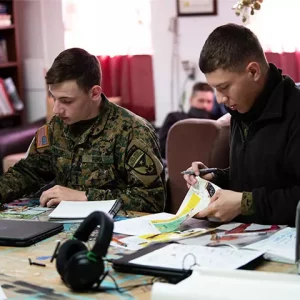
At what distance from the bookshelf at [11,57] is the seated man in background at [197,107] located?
168 cm

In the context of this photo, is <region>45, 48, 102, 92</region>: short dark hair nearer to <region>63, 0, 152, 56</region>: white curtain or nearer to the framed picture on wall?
the framed picture on wall

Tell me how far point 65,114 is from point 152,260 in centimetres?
106

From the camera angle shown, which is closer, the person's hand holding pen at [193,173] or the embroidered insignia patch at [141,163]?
the person's hand holding pen at [193,173]

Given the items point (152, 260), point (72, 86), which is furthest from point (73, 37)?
point (152, 260)

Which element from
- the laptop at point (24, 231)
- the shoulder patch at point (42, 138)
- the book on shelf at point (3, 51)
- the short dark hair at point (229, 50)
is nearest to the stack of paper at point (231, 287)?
the laptop at point (24, 231)

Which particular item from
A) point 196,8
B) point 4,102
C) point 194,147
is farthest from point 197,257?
point 4,102

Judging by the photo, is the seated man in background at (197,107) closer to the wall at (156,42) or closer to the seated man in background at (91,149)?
the wall at (156,42)

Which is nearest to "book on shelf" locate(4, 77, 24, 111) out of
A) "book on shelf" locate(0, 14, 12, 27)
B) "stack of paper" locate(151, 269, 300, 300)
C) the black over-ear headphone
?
"book on shelf" locate(0, 14, 12, 27)

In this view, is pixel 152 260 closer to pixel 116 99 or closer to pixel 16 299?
pixel 16 299

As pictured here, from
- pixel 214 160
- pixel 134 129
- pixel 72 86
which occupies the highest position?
pixel 72 86

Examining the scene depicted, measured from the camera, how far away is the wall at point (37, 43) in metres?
6.13

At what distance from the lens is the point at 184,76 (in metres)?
5.61

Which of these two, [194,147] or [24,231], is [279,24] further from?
[24,231]

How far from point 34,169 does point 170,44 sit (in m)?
3.00
